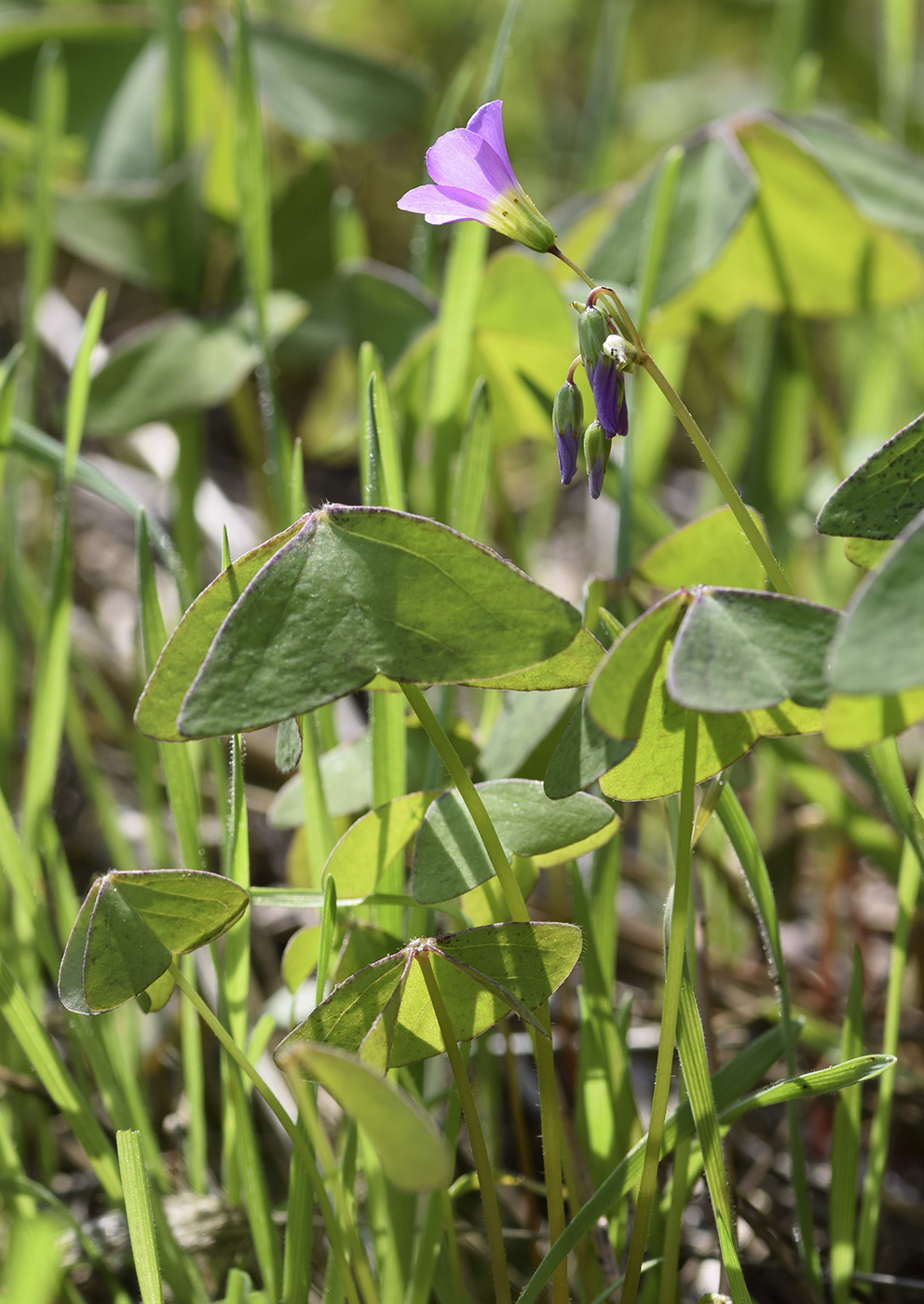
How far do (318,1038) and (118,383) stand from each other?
3.12ft

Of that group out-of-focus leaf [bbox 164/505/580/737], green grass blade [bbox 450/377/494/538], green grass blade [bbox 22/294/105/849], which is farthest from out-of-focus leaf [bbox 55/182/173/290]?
out-of-focus leaf [bbox 164/505/580/737]

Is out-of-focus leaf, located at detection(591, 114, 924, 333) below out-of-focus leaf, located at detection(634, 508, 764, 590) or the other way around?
the other way around

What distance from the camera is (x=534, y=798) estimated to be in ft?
2.02

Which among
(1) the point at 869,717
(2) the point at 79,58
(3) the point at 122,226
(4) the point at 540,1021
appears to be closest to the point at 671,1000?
(4) the point at 540,1021

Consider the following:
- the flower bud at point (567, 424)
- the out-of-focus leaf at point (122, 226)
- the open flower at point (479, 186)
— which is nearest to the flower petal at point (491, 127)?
the open flower at point (479, 186)

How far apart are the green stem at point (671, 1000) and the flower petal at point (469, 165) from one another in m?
0.28

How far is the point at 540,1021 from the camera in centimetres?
60

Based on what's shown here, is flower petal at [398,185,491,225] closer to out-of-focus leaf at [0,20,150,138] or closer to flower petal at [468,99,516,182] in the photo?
flower petal at [468,99,516,182]

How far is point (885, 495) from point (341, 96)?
1.26 metres

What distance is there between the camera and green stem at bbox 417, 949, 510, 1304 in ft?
1.82

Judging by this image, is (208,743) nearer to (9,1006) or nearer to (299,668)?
(9,1006)

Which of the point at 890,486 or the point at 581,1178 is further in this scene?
the point at 581,1178

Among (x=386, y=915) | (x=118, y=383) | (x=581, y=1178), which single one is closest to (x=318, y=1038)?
(x=386, y=915)

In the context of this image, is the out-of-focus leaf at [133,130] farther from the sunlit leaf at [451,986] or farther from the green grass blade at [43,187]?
the sunlit leaf at [451,986]
